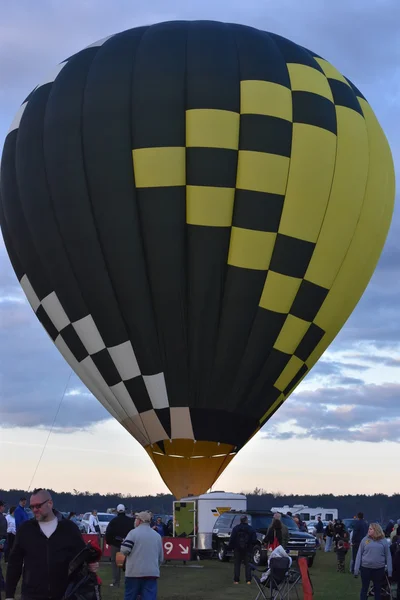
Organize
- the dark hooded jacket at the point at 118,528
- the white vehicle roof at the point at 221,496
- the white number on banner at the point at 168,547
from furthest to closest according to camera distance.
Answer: the white vehicle roof at the point at 221,496 → the white number on banner at the point at 168,547 → the dark hooded jacket at the point at 118,528

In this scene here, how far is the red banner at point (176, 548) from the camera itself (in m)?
16.7

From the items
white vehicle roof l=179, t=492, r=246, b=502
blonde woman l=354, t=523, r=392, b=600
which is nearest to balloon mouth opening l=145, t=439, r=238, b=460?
white vehicle roof l=179, t=492, r=246, b=502

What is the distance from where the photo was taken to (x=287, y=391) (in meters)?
17.5

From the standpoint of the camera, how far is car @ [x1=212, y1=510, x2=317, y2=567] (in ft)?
61.5

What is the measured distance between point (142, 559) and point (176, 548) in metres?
8.73

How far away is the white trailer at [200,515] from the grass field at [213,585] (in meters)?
0.90

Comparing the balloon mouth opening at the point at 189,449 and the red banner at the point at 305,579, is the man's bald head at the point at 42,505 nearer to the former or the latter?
the red banner at the point at 305,579

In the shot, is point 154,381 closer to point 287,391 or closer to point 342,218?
point 287,391

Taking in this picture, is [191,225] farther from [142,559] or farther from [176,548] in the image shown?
[142,559]

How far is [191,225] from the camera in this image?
1563 centimetres

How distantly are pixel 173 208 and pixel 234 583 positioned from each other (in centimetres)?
598

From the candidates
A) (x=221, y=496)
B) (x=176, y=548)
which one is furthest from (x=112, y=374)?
(x=221, y=496)

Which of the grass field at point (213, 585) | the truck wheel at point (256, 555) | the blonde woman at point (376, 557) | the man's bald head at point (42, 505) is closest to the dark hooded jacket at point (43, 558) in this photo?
the man's bald head at point (42, 505)

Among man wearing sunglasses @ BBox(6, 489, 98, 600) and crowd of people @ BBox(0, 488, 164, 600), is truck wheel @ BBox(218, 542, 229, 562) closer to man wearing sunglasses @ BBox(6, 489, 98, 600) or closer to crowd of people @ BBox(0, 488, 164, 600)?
crowd of people @ BBox(0, 488, 164, 600)
